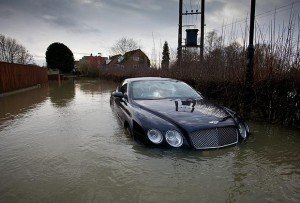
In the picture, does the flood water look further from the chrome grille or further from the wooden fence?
the wooden fence

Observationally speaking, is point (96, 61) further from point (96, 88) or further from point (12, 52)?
point (96, 88)

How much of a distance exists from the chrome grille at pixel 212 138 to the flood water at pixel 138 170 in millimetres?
142

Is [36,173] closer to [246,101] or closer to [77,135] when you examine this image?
[77,135]

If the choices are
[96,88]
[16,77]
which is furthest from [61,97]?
[96,88]

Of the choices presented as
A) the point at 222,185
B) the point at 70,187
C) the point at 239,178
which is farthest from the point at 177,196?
the point at 70,187

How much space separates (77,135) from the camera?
232 inches

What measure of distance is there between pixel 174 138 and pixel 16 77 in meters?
17.1

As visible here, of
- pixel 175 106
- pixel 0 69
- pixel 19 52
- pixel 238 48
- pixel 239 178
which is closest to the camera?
pixel 239 178

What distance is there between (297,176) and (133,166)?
7.64 ft

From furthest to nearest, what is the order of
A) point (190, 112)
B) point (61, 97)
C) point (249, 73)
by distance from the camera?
point (61, 97), point (249, 73), point (190, 112)

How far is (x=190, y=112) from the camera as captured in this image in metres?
4.84

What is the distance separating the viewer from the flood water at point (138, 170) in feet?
10.3

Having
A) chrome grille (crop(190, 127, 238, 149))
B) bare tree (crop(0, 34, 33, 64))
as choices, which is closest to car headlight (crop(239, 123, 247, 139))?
chrome grille (crop(190, 127, 238, 149))

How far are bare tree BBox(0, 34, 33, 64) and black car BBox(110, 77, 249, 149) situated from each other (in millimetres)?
71151
